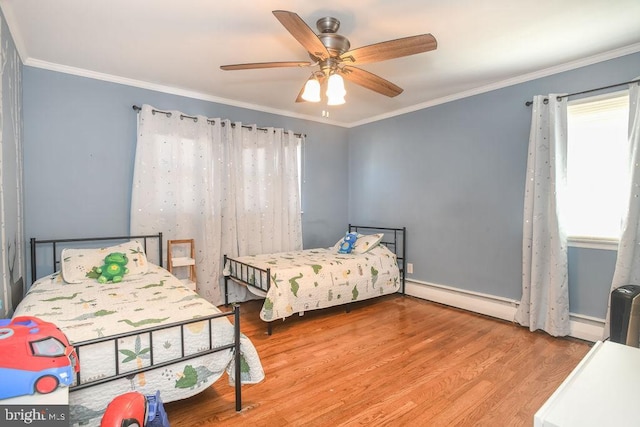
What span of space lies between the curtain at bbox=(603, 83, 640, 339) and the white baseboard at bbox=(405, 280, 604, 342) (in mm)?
490

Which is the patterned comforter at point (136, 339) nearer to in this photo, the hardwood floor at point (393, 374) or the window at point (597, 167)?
the hardwood floor at point (393, 374)

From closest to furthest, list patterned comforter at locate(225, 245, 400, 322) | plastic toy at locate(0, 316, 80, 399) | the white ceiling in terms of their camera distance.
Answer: plastic toy at locate(0, 316, 80, 399), the white ceiling, patterned comforter at locate(225, 245, 400, 322)

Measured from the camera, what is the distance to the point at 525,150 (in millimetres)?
3146

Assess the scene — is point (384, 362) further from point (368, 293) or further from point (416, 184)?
point (416, 184)

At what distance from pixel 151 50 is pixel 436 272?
3.69m

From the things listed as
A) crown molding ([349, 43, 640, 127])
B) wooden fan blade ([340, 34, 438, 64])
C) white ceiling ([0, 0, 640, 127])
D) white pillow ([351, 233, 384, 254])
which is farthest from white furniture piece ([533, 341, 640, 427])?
white pillow ([351, 233, 384, 254])

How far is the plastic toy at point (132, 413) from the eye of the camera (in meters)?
1.21

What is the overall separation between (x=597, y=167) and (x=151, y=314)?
361cm

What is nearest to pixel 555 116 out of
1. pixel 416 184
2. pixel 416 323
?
pixel 416 184

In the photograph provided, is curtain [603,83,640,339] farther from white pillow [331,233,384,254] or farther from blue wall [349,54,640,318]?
white pillow [331,233,384,254]

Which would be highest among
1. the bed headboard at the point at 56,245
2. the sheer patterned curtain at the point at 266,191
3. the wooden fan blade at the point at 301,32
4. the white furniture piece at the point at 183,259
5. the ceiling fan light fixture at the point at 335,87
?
the wooden fan blade at the point at 301,32

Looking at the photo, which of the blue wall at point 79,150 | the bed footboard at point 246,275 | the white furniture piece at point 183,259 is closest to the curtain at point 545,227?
the bed footboard at point 246,275

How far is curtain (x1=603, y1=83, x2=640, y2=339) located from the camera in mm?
2438

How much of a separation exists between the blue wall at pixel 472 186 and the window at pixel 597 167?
16 centimetres
